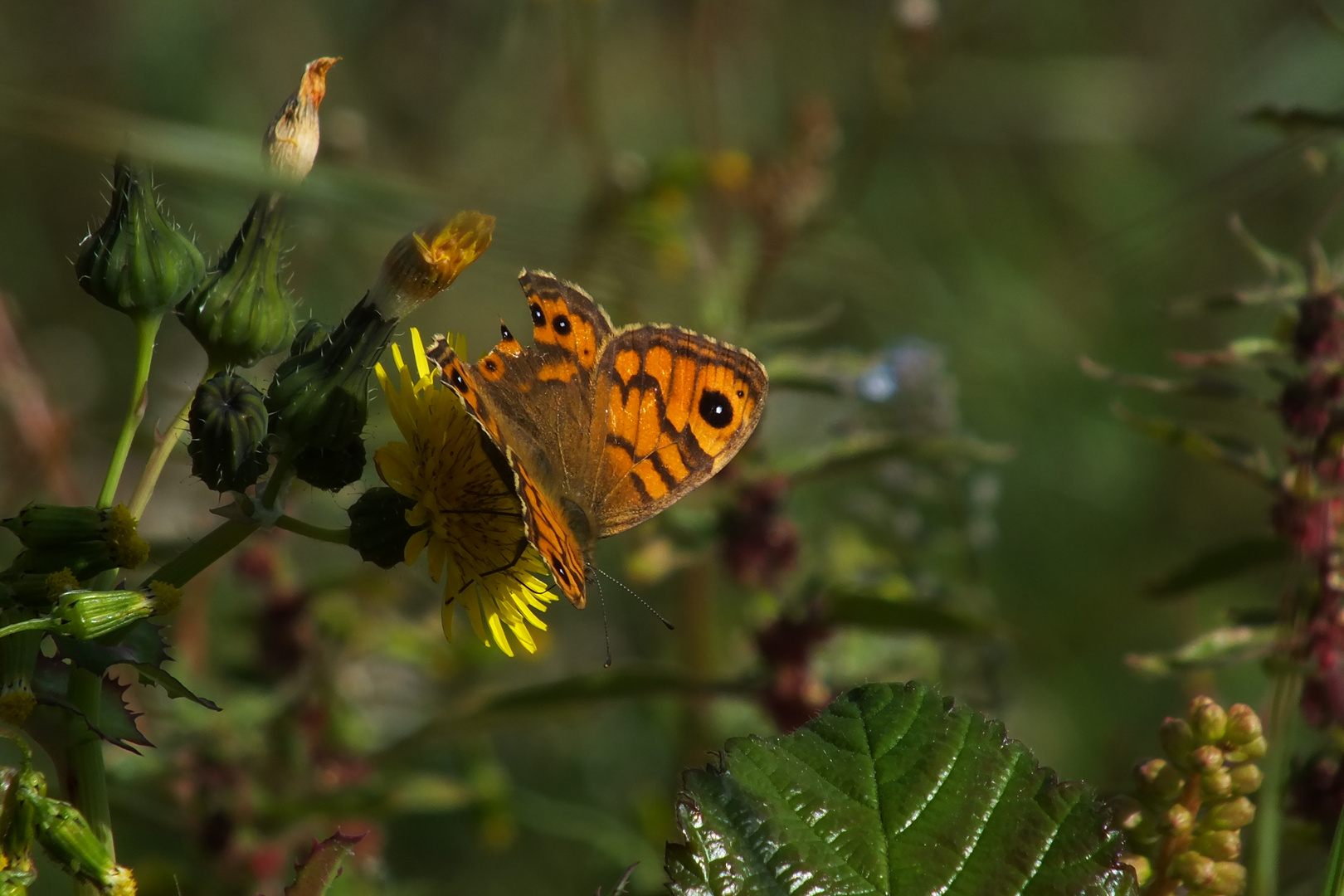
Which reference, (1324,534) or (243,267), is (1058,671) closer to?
(1324,534)

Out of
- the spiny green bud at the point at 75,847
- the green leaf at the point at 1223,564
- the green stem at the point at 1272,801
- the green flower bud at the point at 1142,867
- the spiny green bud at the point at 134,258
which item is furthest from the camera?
the green leaf at the point at 1223,564

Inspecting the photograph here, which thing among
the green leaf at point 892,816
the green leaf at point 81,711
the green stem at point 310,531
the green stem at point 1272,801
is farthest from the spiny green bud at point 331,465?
the green stem at point 1272,801

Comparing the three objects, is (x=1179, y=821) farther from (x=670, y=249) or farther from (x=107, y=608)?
(x=670, y=249)

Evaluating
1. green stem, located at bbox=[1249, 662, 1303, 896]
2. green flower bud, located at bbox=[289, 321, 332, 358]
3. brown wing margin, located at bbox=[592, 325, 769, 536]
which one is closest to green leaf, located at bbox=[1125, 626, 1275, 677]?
green stem, located at bbox=[1249, 662, 1303, 896]

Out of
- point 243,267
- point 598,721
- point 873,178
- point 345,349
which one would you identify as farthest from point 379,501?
point 873,178

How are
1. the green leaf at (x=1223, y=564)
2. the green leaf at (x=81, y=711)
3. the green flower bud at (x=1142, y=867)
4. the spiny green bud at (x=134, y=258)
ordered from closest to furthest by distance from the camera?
the green leaf at (x=81, y=711), the green flower bud at (x=1142, y=867), the spiny green bud at (x=134, y=258), the green leaf at (x=1223, y=564)

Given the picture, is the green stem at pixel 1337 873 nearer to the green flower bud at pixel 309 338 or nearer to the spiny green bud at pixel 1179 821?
the spiny green bud at pixel 1179 821
